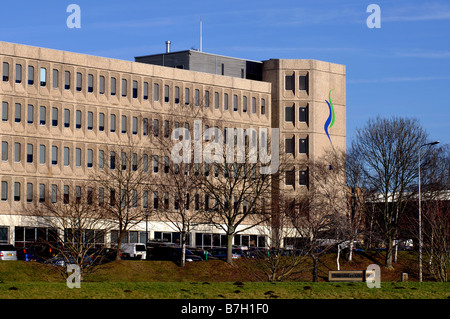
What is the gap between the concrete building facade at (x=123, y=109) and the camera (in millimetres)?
84375

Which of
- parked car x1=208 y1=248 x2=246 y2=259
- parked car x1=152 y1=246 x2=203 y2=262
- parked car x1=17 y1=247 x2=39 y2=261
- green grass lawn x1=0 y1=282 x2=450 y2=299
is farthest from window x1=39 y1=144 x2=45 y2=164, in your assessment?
green grass lawn x1=0 y1=282 x2=450 y2=299

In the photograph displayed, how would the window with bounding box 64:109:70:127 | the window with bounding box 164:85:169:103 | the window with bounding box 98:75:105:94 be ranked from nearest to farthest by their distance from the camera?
the window with bounding box 64:109:70:127, the window with bounding box 98:75:105:94, the window with bounding box 164:85:169:103

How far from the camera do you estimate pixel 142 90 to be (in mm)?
92688

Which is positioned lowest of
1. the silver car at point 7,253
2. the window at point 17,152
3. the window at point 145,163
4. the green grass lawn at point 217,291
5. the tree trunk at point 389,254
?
the tree trunk at point 389,254

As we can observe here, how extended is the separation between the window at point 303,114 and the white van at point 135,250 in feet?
114

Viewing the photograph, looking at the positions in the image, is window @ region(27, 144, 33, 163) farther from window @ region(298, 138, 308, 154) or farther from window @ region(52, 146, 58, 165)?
window @ region(298, 138, 308, 154)

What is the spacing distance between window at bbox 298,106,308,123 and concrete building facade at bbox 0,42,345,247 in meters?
0.12

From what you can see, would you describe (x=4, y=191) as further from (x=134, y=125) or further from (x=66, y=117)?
(x=134, y=125)

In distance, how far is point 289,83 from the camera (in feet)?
344

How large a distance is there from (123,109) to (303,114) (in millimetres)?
23808

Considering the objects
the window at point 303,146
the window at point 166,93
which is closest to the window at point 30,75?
the window at point 166,93

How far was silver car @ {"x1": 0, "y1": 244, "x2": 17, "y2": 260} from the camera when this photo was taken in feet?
214

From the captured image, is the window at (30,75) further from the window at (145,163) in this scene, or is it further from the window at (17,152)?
the window at (145,163)

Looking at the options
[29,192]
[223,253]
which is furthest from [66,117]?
[223,253]
